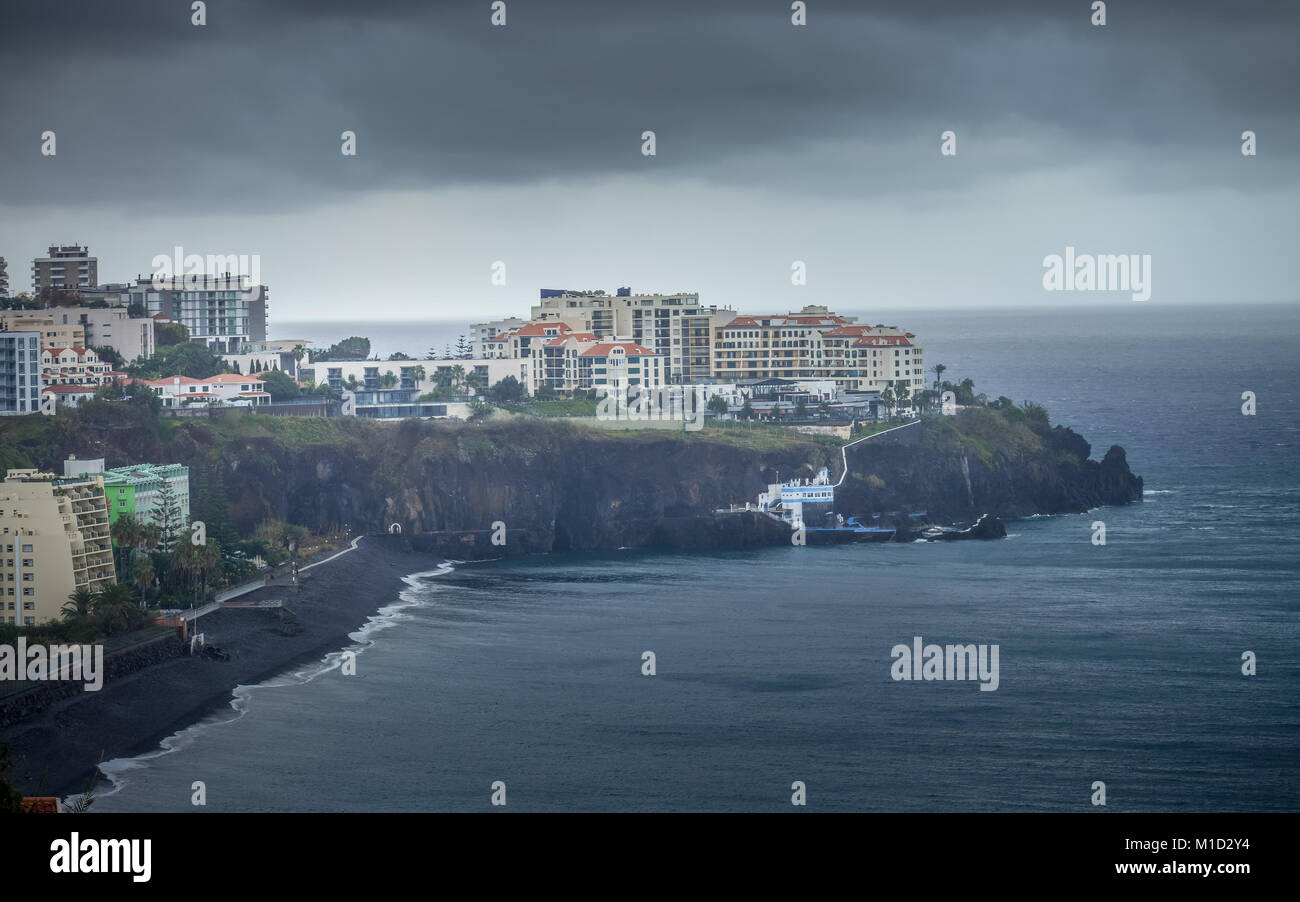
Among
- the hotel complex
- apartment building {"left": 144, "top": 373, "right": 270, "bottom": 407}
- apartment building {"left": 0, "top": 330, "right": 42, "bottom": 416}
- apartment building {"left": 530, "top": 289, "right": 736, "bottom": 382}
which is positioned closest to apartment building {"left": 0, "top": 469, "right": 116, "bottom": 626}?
apartment building {"left": 0, "top": 330, "right": 42, "bottom": 416}

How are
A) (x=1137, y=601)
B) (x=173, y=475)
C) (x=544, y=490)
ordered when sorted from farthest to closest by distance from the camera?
(x=544, y=490), (x=173, y=475), (x=1137, y=601)

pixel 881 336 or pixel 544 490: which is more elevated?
pixel 881 336

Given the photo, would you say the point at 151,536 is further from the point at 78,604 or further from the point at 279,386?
the point at 279,386

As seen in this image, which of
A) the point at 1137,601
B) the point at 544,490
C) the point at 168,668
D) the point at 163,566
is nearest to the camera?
the point at 168,668

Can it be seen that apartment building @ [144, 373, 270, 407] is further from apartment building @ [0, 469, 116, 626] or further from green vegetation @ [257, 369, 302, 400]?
apartment building @ [0, 469, 116, 626]

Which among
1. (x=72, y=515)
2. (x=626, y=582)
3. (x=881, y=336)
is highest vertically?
(x=881, y=336)

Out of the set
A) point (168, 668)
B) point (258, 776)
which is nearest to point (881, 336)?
point (168, 668)

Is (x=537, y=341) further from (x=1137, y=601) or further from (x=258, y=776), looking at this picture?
(x=258, y=776)
